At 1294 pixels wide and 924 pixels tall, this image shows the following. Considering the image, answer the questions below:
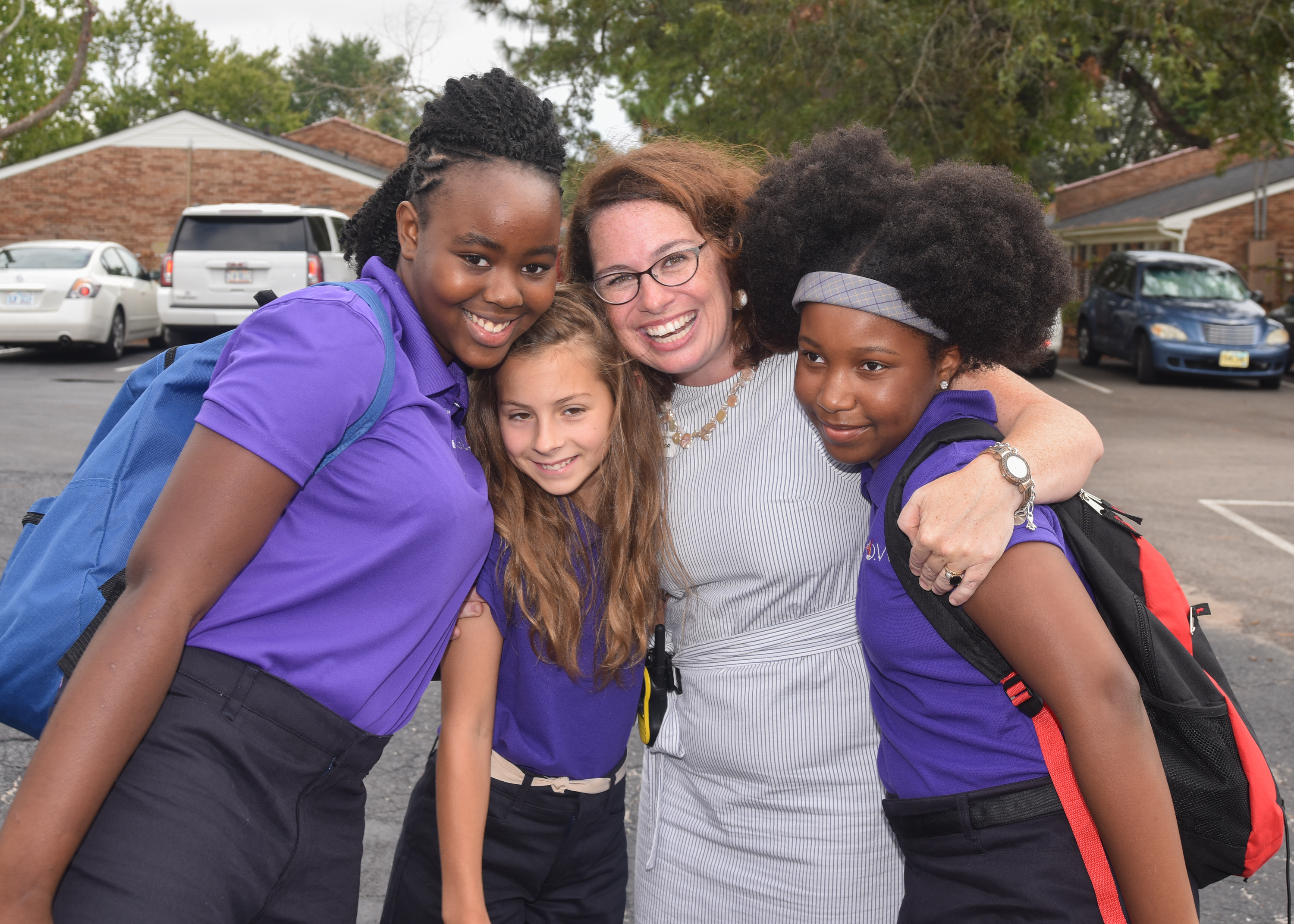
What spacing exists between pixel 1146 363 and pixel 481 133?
1642 cm

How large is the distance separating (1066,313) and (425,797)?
21.3 meters

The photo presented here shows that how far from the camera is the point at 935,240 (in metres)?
1.81

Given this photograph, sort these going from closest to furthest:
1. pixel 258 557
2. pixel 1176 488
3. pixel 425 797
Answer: pixel 258 557, pixel 425 797, pixel 1176 488

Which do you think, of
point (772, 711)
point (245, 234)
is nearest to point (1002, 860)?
point (772, 711)

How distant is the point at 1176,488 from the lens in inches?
341

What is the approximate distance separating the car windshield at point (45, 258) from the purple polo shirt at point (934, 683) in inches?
588

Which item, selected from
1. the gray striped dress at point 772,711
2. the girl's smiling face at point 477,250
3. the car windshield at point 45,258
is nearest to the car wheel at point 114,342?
the car windshield at point 45,258

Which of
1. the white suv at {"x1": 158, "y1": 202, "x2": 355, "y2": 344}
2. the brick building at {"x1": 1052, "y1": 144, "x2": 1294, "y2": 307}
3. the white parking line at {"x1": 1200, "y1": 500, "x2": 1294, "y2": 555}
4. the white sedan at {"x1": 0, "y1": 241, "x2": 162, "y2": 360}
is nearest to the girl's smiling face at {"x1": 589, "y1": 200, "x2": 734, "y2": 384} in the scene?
the white parking line at {"x1": 1200, "y1": 500, "x2": 1294, "y2": 555}

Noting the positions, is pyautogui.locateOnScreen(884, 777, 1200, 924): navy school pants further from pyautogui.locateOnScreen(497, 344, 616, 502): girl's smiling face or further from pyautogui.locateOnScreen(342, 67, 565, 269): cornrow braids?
pyautogui.locateOnScreen(342, 67, 565, 269): cornrow braids

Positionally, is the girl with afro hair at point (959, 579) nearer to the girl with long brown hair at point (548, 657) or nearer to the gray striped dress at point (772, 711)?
the gray striped dress at point (772, 711)

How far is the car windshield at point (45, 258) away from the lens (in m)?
14.3

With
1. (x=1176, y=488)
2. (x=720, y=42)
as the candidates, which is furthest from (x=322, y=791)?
(x=720, y=42)

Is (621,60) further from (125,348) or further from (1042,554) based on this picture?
(1042,554)

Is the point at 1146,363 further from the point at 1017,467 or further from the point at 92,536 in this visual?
the point at 92,536
